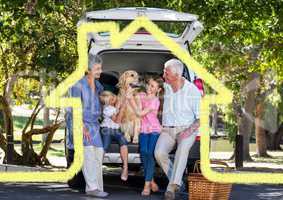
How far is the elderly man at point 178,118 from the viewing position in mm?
9352

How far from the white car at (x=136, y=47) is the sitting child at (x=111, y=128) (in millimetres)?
112

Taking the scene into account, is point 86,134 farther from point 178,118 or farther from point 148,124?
point 178,118

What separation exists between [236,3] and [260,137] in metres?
20.3

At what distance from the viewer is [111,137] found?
386 inches

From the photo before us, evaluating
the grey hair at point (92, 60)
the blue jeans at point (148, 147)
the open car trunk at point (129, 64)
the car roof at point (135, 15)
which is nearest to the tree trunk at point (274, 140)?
the open car trunk at point (129, 64)

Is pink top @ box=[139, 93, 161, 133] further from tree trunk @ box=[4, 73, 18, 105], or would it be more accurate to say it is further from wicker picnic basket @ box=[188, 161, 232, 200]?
tree trunk @ box=[4, 73, 18, 105]

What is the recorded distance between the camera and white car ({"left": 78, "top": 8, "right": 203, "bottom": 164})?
32.4 feet

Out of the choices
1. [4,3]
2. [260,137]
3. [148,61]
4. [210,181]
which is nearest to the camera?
[210,181]

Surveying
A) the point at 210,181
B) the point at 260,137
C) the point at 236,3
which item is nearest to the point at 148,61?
the point at 210,181

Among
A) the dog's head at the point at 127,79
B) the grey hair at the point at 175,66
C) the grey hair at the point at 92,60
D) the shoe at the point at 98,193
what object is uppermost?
the grey hair at the point at 92,60

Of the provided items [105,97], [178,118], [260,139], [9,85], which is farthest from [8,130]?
[260,139]

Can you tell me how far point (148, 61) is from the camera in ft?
37.6

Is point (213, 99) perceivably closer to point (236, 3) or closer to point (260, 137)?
point (236, 3)

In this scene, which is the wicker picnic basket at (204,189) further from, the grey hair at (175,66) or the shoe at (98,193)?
the grey hair at (175,66)
